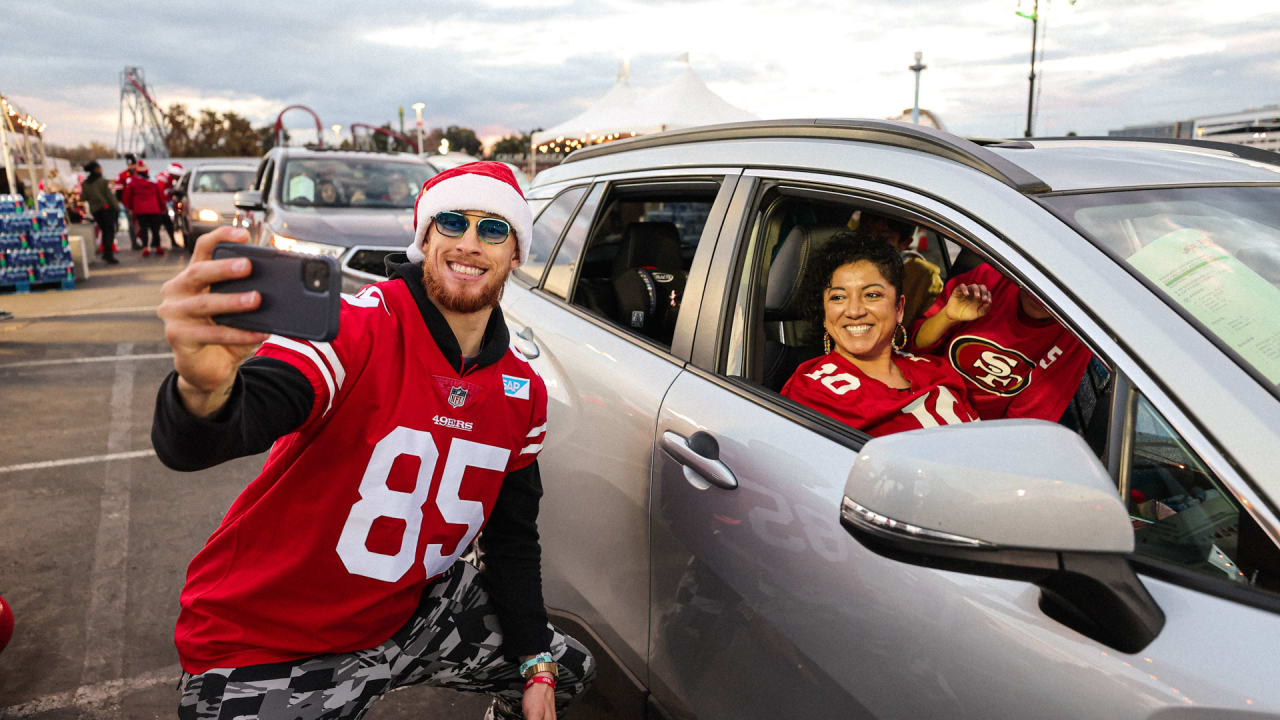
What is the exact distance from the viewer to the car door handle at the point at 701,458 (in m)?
1.71

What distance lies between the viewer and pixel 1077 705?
1.10 meters

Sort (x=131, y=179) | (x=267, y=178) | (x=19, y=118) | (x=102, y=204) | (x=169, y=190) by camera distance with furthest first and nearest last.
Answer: (x=169, y=190) → (x=19, y=118) → (x=131, y=179) → (x=102, y=204) → (x=267, y=178)

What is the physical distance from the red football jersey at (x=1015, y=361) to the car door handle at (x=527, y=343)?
1.23 meters

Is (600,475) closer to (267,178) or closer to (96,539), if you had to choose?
(96,539)

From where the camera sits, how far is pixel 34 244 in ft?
40.0

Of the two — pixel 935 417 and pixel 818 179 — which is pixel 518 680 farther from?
pixel 818 179

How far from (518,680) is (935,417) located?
1.19 metres

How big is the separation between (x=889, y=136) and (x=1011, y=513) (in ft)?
3.20

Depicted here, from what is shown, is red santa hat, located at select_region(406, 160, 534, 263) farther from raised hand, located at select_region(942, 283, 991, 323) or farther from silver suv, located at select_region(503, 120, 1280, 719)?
raised hand, located at select_region(942, 283, 991, 323)

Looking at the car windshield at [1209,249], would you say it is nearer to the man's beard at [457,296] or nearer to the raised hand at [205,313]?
the man's beard at [457,296]

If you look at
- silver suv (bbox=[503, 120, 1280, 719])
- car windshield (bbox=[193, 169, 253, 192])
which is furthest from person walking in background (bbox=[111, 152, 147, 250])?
silver suv (bbox=[503, 120, 1280, 719])

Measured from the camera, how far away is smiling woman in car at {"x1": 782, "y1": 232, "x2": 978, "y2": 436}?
6.41 feet

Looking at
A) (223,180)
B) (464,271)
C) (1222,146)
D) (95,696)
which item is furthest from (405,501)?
(223,180)

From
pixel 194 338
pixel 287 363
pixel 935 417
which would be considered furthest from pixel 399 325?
pixel 935 417
